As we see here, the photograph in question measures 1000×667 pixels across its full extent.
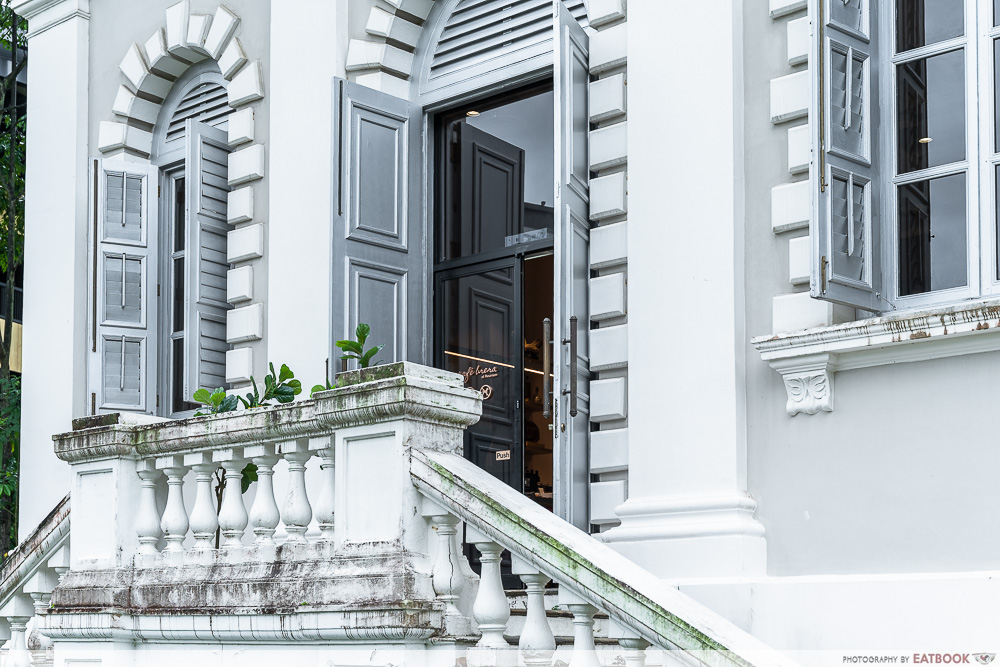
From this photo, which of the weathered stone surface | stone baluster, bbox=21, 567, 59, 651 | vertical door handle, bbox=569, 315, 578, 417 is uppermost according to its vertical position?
vertical door handle, bbox=569, 315, 578, 417

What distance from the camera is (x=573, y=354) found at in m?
6.56

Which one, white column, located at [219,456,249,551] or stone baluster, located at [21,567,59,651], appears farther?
stone baluster, located at [21,567,59,651]

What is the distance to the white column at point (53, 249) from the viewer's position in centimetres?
1006

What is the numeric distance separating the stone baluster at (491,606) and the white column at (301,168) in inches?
157

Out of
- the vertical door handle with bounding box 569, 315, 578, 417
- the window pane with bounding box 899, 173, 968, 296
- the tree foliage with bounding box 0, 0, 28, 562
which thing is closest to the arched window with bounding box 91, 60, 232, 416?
the tree foliage with bounding box 0, 0, 28, 562

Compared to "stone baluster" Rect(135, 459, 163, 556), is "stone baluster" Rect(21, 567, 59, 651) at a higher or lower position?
lower

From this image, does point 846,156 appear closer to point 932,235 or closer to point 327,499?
point 932,235

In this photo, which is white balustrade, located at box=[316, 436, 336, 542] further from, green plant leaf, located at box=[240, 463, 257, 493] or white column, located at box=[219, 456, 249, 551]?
green plant leaf, located at box=[240, 463, 257, 493]

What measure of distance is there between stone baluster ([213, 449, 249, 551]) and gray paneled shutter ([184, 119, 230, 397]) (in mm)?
3868

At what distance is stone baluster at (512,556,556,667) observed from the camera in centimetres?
432

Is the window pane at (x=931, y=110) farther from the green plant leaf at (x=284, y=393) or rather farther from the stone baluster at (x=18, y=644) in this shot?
the stone baluster at (x=18, y=644)

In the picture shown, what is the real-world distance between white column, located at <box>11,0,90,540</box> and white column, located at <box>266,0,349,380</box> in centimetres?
213

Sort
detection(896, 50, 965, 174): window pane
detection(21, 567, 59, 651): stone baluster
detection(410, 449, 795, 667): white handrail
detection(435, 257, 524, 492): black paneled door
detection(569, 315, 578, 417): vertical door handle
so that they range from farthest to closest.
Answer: detection(435, 257, 524, 492): black paneled door < detection(569, 315, 578, 417): vertical door handle < detection(21, 567, 59, 651): stone baluster < detection(896, 50, 965, 174): window pane < detection(410, 449, 795, 667): white handrail

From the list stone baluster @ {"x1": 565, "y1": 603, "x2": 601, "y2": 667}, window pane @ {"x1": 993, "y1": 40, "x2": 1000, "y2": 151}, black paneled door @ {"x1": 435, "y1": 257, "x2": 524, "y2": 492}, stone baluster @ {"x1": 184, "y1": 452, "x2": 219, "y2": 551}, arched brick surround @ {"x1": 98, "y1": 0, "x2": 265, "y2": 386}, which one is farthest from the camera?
arched brick surround @ {"x1": 98, "y1": 0, "x2": 265, "y2": 386}
